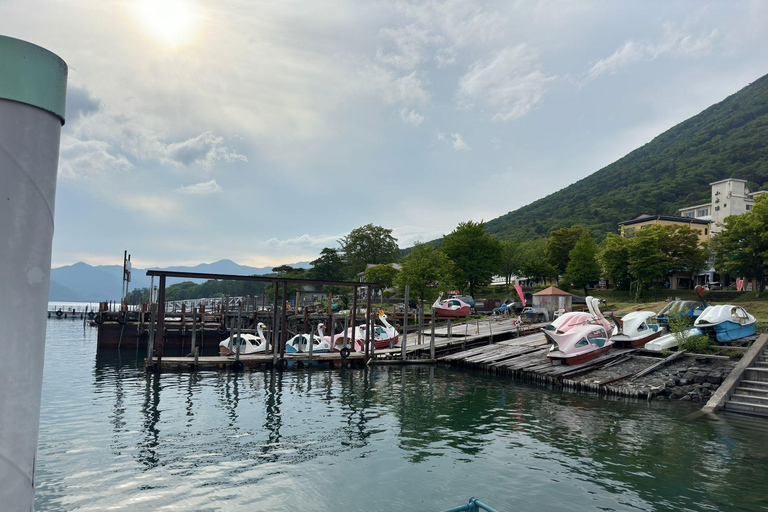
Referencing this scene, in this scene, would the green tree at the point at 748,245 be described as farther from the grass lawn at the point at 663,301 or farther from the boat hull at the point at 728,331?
the boat hull at the point at 728,331

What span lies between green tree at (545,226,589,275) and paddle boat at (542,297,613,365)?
2424 inches

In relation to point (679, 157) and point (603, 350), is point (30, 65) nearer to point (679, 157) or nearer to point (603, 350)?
point (603, 350)

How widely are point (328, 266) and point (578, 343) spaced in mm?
101854

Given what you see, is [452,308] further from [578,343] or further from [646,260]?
[578,343]

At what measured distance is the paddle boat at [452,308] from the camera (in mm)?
58062

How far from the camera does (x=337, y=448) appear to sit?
51.9 feet

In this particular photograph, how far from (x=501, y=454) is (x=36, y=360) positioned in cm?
1530

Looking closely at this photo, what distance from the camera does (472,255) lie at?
247 feet

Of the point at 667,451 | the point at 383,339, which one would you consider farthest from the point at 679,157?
the point at 667,451

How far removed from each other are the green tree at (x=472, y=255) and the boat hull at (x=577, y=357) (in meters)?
42.9

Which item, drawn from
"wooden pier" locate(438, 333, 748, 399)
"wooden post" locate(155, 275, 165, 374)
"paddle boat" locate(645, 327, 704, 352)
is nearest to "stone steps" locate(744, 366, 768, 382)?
"wooden pier" locate(438, 333, 748, 399)

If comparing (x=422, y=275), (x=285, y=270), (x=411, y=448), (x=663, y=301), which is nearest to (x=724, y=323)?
(x=411, y=448)

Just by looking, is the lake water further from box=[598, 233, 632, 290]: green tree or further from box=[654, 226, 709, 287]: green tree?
box=[654, 226, 709, 287]: green tree

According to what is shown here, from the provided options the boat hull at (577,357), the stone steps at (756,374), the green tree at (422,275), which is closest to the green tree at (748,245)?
the green tree at (422,275)
